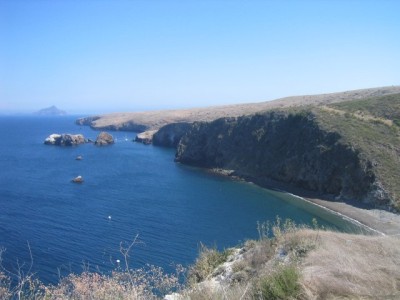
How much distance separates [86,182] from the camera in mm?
61938

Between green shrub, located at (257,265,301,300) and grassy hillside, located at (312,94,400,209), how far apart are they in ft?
145

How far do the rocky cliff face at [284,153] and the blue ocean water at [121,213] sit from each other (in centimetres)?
590

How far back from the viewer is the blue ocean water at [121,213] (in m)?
31.6

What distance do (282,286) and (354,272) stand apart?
73.0 inches

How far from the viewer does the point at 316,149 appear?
61000 mm

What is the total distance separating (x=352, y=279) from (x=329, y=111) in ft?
218

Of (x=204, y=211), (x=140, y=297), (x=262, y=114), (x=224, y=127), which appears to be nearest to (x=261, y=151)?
(x=262, y=114)

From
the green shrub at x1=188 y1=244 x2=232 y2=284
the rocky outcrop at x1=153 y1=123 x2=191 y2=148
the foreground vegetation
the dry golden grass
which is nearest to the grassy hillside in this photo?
the green shrub at x1=188 y1=244 x2=232 y2=284

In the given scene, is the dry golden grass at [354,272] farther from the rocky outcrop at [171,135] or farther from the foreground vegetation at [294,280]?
the rocky outcrop at [171,135]

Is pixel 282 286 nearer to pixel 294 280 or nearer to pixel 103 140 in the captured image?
pixel 294 280

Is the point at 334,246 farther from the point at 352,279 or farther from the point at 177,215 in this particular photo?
the point at 177,215

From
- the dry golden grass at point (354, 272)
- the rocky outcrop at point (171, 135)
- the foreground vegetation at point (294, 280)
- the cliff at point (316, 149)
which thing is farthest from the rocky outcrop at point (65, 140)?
the dry golden grass at point (354, 272)

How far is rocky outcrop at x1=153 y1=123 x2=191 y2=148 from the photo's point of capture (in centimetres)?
11300

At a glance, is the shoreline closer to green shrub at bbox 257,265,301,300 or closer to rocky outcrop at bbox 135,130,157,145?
green shrub at bbox 257,265,301,300
